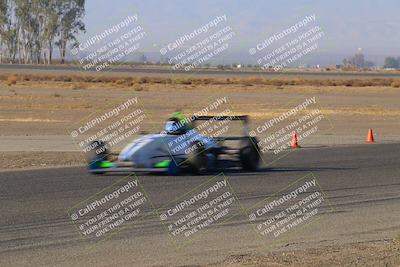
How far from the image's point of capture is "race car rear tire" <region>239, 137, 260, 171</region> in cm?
1891

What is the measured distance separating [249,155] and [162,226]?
692cm

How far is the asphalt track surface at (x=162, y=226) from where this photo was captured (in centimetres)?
1051

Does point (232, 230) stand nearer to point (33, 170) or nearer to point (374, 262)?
point (374, 262)

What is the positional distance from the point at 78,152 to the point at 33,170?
452 cm

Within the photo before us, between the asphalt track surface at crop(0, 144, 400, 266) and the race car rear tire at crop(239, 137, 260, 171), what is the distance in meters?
0.34

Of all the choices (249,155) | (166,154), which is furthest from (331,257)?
(249,155)

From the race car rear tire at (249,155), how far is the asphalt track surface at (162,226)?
13.2 inches

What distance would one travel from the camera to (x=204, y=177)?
17.6 metres

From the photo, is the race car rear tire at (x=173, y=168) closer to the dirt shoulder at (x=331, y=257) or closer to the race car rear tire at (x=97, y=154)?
the race car rear tire at (x=97, y=154)

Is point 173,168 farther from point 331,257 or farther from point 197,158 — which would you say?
point 331,257

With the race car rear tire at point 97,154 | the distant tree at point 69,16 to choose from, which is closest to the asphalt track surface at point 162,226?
the race car rear tire at point 97,154

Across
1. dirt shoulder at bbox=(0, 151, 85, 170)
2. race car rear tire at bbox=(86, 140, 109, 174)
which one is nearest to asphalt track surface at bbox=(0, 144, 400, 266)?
race car rear tire at bbox=(86, 140, 109, 174)

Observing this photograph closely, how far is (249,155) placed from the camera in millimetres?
19062

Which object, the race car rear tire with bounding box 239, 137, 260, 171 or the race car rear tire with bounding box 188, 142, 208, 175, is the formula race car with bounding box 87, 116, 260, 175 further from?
the race car rear tire with bounding box 239, 137, 260, 171
